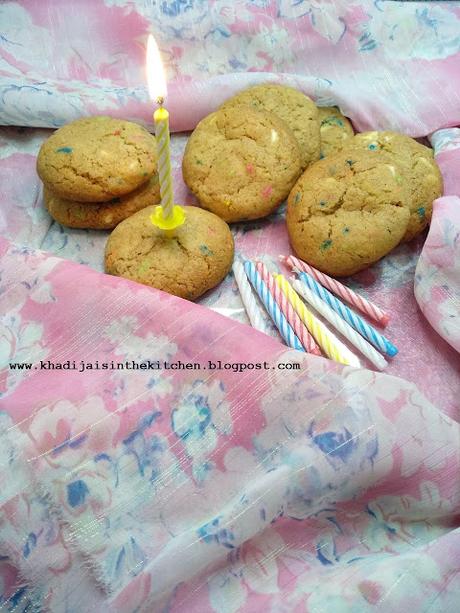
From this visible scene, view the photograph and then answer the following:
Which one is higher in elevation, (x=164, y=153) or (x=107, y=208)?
(x=164, y=153)

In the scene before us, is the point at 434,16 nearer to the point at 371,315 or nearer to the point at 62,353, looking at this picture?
the point at 371,315

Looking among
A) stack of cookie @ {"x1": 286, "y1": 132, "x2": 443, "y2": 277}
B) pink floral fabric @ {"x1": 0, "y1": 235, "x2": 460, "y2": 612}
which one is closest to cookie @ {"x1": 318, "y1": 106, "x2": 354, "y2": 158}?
stack of cookie @ {"x1": 286, "y1": 132, "x2": 443, "y2": 277}

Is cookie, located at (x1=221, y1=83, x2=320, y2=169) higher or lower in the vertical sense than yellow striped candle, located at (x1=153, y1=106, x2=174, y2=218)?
lower

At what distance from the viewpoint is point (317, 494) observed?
737 mm

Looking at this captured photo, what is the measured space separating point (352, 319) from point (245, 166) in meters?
0.38

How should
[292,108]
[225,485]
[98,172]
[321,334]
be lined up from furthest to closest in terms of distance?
[292,108], [98,172], [321,334], [225,485]

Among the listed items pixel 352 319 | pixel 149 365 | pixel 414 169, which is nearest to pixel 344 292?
pixel 352 319

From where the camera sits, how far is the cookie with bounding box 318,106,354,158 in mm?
1286

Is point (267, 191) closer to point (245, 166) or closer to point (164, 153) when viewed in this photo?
point (245, 166)

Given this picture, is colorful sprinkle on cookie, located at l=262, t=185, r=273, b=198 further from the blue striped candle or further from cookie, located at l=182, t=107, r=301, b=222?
the blue striped candle

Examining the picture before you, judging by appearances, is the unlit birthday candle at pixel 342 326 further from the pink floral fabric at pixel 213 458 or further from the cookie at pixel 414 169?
the cookie at pixel 414 169

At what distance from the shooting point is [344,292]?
107 centimetres

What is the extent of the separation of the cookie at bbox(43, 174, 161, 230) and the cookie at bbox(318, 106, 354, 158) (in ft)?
1.31

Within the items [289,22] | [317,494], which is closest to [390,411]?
[317,494]
